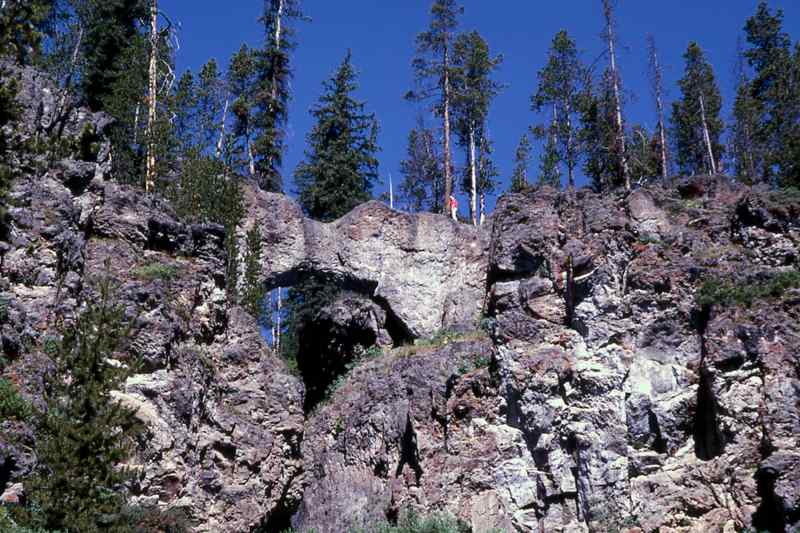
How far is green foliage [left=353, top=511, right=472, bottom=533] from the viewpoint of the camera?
2027cm

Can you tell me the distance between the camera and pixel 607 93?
103 feet

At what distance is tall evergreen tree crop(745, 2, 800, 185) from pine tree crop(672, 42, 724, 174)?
6.53 feet

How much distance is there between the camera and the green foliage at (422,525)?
20.3m

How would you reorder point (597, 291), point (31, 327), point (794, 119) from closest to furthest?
point (31, 327), point (597, 291), point (794, 119)

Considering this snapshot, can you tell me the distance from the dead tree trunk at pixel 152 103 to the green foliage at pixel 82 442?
12.0 m

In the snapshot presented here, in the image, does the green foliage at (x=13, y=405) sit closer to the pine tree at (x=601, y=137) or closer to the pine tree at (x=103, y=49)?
the pine tree at (x=103, y=49)

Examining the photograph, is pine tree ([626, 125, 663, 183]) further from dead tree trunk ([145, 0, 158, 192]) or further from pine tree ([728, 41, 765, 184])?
dead tree trunk ([145, 0, 158, 192])

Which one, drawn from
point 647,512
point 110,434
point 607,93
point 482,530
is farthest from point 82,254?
point 607,93

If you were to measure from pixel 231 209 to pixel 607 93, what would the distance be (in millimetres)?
14254

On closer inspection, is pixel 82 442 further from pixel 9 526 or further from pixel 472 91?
pixel 472 91

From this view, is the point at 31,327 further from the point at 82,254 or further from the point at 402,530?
the point at 402,530

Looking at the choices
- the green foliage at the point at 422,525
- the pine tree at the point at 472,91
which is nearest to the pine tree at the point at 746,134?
the pine tree at the point at 472,91

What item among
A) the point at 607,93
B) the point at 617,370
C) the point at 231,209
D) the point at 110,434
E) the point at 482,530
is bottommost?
the point at 482,530

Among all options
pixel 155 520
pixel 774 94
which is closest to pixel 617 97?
pixel 774 94
